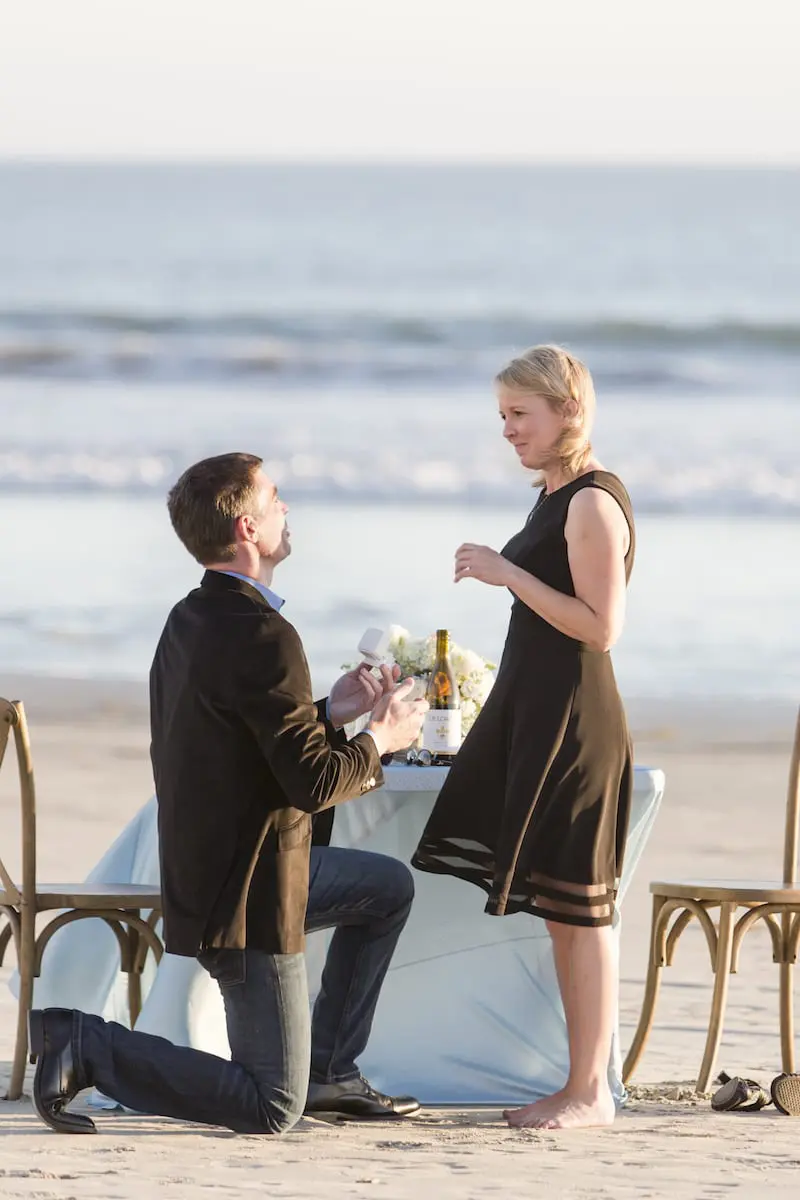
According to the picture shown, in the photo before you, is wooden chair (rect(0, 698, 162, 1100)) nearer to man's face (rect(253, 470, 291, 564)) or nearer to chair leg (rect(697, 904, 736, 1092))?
man's face (rect(253, 470, 291, 564))

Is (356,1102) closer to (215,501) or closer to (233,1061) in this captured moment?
(233,1061)

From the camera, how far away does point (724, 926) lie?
4.39m

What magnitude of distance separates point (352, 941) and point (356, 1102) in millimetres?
329

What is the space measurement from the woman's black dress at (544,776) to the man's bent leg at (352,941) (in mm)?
140

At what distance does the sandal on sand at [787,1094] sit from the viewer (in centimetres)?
419

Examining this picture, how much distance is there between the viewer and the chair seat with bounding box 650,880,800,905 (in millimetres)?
4340

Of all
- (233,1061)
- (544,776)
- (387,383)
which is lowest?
(233,1061)

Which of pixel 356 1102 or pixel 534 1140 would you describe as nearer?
pixel 534 1140

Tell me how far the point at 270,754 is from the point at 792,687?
265 inches

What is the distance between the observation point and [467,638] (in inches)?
402

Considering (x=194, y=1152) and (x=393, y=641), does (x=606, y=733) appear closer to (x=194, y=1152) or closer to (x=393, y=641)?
(x=393, y=641)

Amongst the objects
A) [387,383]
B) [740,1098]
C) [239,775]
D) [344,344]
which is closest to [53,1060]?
[239,775]

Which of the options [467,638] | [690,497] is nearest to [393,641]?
[467,638]

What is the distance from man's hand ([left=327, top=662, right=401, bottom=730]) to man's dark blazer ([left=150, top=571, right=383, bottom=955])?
279 millimetres
